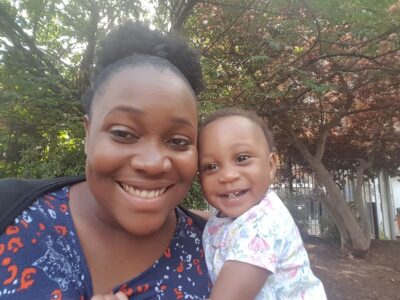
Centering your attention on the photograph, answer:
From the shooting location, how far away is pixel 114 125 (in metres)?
1.47

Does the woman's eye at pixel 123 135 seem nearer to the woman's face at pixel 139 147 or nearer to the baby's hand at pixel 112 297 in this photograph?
the woman's face at pixel 139 147

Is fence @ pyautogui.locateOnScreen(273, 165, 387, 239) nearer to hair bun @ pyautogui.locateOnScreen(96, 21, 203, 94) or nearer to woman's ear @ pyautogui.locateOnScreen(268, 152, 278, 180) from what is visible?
woman's ear @ pyautogui.locateOnScreen(268, 152, 278, 180)

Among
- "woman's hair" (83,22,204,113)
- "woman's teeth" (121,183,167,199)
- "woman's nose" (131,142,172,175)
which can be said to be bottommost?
"woman's teeth" (121,183,167,199)

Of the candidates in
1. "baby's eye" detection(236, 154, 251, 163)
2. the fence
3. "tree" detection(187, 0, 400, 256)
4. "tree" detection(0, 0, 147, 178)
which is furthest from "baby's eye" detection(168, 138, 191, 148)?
the fence

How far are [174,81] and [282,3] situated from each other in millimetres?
4393

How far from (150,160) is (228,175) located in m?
0.54

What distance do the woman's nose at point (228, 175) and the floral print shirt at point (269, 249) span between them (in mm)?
175

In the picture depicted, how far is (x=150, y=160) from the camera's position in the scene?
57.5 inches

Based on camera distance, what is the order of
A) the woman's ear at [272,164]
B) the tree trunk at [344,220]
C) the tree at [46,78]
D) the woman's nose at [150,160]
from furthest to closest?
the tree trunk at [344,220], the tree at [46,78], the woman's ear at [272,164], the woman's nose at [150,160]

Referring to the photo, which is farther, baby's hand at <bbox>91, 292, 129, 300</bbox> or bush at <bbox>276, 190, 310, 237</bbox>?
bush at <bbox>276, 190, 310, 237</bbox>

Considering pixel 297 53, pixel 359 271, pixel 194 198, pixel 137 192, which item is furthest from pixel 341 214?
pixel 137 192

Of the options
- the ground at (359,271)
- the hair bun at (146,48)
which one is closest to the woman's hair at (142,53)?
the hair bun at (146,48)

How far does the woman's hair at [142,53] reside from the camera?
5.62 feet

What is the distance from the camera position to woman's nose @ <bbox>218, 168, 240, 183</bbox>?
1.88m
